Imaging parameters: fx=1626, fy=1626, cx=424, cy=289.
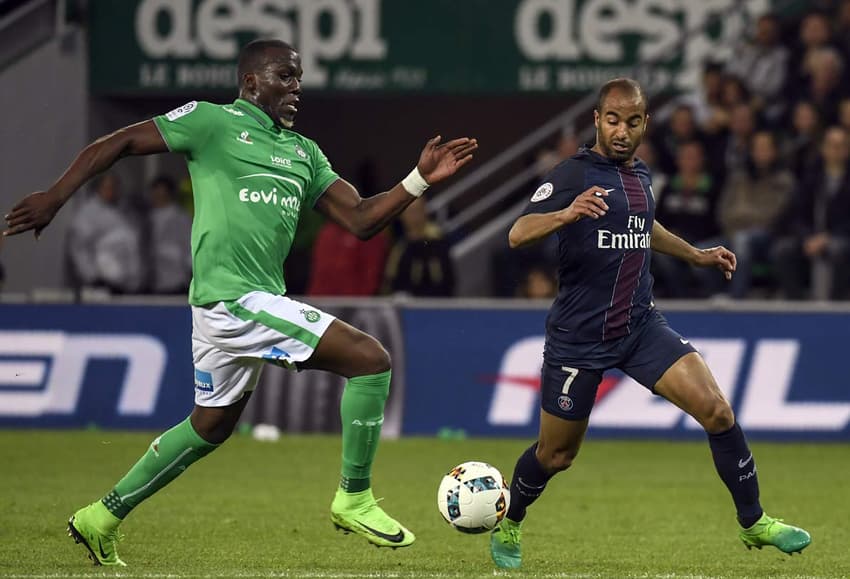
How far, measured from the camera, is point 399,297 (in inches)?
566

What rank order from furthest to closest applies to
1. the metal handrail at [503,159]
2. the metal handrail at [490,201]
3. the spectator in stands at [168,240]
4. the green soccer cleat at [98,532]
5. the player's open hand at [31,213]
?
the metal handrail at [503,159], the metal handrail at [490,201], the spectator in stands at [168,240], the green soccer cleat at [98,532], the player's open hand at [31,213]

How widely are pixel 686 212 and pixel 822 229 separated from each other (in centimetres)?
126

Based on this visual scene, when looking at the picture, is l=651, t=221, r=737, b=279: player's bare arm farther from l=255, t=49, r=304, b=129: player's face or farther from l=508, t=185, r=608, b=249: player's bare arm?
l=255, t=49, r=304, b=129: player's face

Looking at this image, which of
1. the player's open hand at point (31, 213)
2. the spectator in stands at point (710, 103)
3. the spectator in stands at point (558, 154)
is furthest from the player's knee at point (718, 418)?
the spectator in stands at point (710, 103)

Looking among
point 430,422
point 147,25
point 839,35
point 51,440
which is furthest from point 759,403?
point 147,25

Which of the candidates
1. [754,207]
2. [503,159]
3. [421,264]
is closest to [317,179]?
[421,264]

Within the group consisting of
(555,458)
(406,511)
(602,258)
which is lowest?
(406,511)

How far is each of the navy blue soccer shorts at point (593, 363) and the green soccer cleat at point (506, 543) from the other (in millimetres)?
598

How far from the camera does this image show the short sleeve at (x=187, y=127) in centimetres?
711

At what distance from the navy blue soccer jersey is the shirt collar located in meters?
1.24

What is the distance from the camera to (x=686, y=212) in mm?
15391

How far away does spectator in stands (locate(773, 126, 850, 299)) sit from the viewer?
14.9 metres

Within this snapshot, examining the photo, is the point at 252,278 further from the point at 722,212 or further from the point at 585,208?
the point at 722,212

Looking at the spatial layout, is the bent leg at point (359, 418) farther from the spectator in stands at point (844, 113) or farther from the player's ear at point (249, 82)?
the spectator in stands at point (844, 113)
